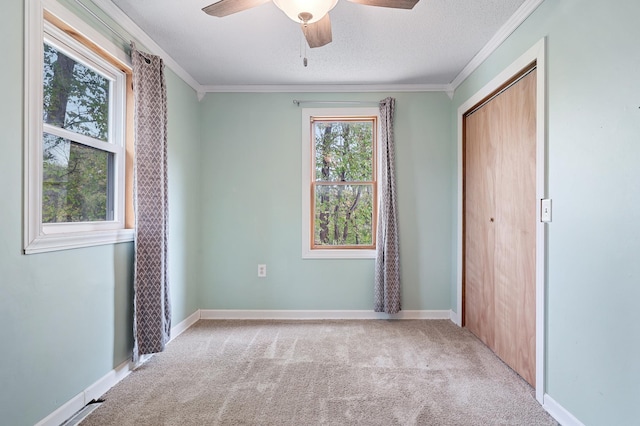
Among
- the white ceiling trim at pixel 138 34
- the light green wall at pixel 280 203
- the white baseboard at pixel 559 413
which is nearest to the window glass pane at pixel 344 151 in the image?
the light green wall at pixel 280 203

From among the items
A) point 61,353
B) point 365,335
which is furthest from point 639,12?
point 61,353

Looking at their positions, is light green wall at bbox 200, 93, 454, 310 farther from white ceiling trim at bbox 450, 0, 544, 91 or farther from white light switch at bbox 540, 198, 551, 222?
white light switch at bbox 540, 198, 551, 222

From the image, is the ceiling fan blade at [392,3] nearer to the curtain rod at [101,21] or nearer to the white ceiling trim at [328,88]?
the curtain rod at [101,21]

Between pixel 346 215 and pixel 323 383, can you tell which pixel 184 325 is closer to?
pixel 323 383

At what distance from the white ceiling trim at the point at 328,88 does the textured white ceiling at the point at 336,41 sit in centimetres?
6

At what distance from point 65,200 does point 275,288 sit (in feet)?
6.78

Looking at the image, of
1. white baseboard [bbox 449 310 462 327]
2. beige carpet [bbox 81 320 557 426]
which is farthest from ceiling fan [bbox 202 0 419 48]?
white baseboard [bbox 449 310 462 327]

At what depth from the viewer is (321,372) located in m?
2.31

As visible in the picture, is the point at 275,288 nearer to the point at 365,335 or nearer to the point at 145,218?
the point at 365,335

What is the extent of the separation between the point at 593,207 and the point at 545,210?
33cm

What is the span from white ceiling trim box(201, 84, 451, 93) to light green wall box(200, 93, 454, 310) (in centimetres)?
5

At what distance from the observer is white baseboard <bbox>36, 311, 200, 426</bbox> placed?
1698 mm

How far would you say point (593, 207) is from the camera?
1560 millimetres

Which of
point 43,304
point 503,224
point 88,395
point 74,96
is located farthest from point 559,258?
point 74,96
